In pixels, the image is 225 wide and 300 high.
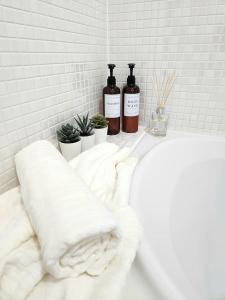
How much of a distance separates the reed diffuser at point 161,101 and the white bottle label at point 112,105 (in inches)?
6.6

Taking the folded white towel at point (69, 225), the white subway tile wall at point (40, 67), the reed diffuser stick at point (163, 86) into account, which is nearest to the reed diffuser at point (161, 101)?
the reed diffuser stick at point (163, 86)

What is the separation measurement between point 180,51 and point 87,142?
462mm

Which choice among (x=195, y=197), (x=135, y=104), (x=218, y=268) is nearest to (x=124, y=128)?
(x=135, y=104)

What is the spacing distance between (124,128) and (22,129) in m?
0.42

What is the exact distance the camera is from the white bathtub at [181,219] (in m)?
0.30

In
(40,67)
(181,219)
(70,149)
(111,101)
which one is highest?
(40,67)

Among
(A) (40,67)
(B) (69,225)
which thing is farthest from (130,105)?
(B) (69,225)

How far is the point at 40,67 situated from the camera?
471 millimetres

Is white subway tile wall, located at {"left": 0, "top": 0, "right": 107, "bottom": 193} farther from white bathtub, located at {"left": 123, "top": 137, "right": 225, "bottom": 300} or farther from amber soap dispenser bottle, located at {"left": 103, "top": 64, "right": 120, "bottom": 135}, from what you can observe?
white bathtub, located at {"left": 123, "top": 137, "right": 225, "bottom": 300}

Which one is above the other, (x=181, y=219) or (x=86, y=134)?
(x=86, y=134)

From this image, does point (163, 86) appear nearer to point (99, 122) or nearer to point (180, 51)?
point (180, 51)

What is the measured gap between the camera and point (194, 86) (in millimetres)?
732

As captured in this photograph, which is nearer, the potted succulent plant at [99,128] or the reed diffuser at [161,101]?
the potted succulent plant at [99,128]

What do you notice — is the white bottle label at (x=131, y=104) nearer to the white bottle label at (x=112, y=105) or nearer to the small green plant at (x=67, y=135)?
the white bottle label at (x=112, y=105)
